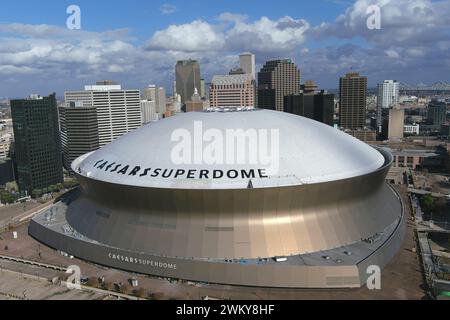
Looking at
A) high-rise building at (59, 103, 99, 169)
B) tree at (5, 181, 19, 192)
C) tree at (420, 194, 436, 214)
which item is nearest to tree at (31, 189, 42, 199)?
tree at (5, 181, 19, 192)

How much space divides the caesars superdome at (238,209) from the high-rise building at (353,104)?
136116mm

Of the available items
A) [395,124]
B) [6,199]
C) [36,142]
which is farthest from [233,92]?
[6,199]

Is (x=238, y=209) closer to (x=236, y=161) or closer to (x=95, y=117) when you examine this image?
(x=236, y=161)

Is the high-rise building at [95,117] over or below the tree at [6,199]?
over

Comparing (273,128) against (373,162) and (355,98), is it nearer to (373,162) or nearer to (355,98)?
(373,162)

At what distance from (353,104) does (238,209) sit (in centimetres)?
14998

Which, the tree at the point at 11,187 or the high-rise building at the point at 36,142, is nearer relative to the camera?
the high-rise building at the point at 36,142

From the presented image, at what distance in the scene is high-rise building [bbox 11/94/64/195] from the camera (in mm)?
88812

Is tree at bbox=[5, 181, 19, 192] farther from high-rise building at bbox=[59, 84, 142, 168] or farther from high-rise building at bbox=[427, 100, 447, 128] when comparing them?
high-rise building at bbox=[427, 100, 447, 128]

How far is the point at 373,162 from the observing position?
41156mm

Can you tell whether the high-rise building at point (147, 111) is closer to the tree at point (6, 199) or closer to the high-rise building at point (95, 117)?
the high-rise building at point (95, 117)

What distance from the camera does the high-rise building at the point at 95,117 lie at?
106188 millimetres

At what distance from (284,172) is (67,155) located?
92.7 m

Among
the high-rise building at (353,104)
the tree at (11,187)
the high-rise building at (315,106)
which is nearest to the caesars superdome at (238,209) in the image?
the tree at (11,187)
